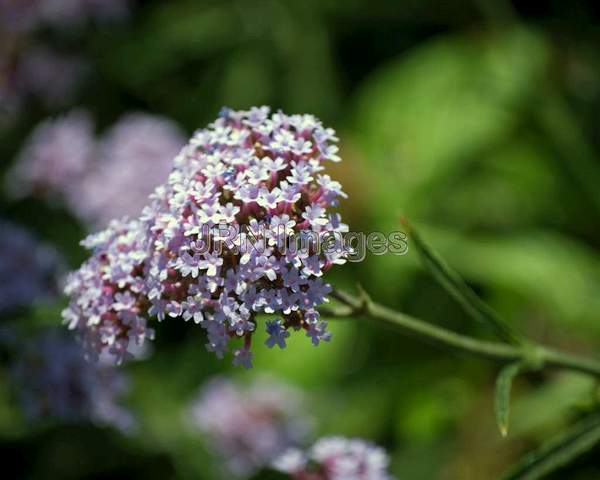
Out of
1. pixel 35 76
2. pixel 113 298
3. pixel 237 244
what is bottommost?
pixel 237 244

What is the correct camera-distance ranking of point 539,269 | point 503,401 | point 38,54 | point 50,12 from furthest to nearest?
1. point 38,54
2. point 50,12
3. point 539,269
4. point 503,401

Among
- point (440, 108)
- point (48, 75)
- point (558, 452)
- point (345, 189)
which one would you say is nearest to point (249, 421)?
point (345, 189)

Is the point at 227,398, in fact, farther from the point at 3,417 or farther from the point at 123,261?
the point at 123,261

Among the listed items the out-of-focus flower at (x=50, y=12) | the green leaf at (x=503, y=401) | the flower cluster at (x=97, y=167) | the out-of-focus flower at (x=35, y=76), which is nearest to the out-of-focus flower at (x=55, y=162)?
the flower cluster at (x=97, y=167)

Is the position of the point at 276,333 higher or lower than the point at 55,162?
lower

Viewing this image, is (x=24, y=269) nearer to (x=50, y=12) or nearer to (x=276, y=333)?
(x=276, y=333)

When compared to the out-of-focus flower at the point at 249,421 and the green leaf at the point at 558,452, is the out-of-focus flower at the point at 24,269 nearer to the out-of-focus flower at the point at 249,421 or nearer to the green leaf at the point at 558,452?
the out-of-focus flower at the point at 249,421
